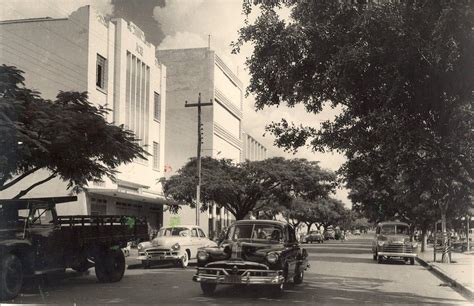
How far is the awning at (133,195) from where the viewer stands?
31.5 metres

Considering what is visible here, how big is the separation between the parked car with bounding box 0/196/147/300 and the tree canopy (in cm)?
508

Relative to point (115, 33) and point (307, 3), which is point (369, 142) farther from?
point (115, 33)

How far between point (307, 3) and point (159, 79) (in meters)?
34.1

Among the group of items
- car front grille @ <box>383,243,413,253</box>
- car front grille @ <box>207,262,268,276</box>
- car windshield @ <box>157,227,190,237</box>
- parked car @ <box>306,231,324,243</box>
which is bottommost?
parked car @ <box>306,231,324,243</box>

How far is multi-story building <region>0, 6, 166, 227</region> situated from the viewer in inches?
1214

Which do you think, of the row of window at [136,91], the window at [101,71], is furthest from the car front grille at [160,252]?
the window at [101,71]

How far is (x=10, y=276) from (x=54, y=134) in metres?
3.95

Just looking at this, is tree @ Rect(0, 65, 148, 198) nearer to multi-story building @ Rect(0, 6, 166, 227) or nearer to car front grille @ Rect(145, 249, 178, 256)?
car front grille @ Rect(145, 249, 178, 256)

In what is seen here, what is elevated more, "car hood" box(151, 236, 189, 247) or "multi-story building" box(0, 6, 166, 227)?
"multi-story building" box(0, 6, 166, 227)

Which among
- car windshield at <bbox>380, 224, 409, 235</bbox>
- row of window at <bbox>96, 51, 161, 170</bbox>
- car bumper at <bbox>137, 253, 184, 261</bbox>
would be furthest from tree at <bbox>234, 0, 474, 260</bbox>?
row of window at <bbox>96, 51, 161, 170</bbox>

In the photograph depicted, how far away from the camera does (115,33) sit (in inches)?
A: 1378

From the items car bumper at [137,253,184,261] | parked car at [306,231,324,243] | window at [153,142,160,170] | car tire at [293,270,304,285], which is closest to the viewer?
car tire at [293,270,304,285]

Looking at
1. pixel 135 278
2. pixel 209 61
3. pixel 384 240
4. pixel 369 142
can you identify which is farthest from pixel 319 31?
pixel 209 61

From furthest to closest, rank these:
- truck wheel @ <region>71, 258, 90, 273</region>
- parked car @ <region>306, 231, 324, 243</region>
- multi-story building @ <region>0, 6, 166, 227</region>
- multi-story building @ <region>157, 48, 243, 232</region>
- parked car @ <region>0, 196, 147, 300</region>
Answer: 1. parked car @ <region>306, 231, 324, 243</region>
2. multi-story building @ <region>157, 48, 243, 232</region>
3. multi-story building @ <region>0, 6, 166, 227</region>
4. truck wheel @ <region>71, 258, 90, 273</region>
5. parked car @ <region>0, 196, 147, 300</region>
